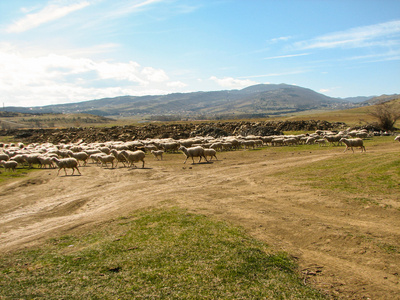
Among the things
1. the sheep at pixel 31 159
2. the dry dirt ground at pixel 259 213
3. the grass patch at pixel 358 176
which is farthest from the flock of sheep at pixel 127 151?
the grass patch at pixel 358 176

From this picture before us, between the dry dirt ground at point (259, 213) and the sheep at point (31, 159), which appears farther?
the sheep at point (31, 159)

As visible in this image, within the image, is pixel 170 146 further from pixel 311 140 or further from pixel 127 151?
pixel 311 140

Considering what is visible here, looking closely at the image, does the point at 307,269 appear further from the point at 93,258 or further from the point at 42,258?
the point at 42,258

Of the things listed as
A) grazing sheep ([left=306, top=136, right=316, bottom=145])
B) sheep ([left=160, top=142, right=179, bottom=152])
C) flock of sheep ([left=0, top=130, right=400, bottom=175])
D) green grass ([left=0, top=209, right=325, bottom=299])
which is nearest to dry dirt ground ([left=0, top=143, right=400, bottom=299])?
green grass ([left=0, top=209, right=325, bottom=299])

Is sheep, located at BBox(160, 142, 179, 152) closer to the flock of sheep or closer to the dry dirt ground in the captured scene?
the flock of sheep

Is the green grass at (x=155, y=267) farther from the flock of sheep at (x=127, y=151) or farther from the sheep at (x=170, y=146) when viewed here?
the sheep at (x=170, y=146)

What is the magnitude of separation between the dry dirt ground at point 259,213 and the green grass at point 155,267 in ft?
3.48

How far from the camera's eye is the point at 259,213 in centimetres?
1316

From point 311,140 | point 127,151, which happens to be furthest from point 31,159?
point 311,140

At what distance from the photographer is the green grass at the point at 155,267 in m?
6.76

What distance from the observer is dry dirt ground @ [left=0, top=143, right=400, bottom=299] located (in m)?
8.16

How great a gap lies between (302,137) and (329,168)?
3020 centimetres

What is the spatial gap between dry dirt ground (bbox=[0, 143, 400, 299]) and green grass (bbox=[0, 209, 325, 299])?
1.06m

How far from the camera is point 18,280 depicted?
23.9 ft
